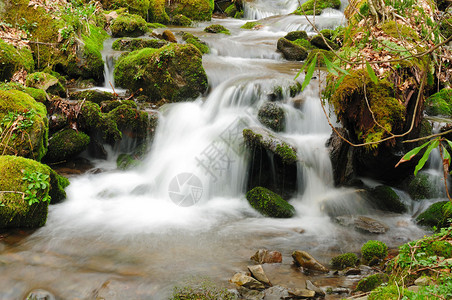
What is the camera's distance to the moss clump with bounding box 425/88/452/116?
6684mm

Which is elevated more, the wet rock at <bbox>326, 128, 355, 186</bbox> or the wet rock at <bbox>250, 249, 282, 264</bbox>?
the wet rock at <bbox>326, 128, 355, 186</bbox>

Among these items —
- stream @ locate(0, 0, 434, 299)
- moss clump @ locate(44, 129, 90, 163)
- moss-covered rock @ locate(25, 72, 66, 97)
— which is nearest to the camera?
stream @ locate(0, 0, 434, 299)

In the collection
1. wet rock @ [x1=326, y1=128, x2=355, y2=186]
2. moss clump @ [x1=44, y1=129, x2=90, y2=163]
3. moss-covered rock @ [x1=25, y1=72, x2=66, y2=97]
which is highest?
moss-covered rock @ [x1=25, y1=72, x2=66, y2=97]

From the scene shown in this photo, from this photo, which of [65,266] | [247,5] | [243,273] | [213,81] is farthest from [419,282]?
[247,5]

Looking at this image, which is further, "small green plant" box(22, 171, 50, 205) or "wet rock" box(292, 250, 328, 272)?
"small green plant" box(22, 171, 50, 205)

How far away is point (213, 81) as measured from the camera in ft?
29.3

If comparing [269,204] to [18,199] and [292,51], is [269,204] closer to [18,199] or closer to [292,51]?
[18,199]

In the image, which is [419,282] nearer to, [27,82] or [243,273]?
[243,273]

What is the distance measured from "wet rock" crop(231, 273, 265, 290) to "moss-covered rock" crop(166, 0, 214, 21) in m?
17.2

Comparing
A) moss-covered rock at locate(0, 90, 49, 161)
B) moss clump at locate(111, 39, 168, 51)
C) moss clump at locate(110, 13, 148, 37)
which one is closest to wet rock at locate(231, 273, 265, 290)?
moss-covered rock at locate(0, 90, 49, 161)

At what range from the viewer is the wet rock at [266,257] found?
12.6 ft

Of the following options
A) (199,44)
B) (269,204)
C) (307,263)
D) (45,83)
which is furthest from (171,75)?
(307,263)

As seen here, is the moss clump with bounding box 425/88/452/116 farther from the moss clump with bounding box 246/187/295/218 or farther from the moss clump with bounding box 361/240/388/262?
the moss clump with bounding box 361/240/388/262

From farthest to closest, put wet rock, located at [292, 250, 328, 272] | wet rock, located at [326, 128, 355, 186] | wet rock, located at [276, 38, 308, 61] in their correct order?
wet rock, located at [276, 38, 308, 61] → wet rock, located at [326, 128, 355, 186] → wet rock, located at [292, 250, 328, 272]
